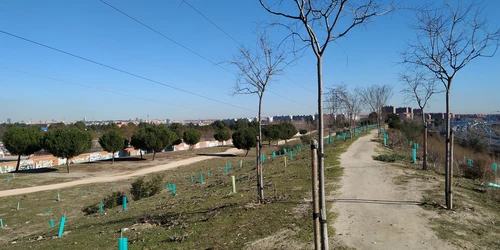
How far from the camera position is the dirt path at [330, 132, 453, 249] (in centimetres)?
571

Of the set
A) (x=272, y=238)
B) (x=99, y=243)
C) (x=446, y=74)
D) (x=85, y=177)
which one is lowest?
(x=85, y=177)

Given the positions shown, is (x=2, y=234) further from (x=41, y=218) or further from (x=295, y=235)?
(x=295, y=235)

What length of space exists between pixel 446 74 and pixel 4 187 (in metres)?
34.2

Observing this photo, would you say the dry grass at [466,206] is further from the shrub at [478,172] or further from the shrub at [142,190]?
the shrub at [142,190]

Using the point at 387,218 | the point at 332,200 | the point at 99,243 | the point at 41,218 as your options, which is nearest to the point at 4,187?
the point at 41,218

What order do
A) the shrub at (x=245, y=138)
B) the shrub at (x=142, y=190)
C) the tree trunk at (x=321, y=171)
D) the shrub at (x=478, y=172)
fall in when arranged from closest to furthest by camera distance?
the tree trunk at (x=321, y=171) → the shrub at (x=478, y=172) → the shrub at (x=142, y=190) → the shrub at (x=245, y=138)

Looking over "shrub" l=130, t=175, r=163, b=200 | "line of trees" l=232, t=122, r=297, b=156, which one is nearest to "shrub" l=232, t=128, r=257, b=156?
"line of trees" l=232, t=122, r=297, b=156

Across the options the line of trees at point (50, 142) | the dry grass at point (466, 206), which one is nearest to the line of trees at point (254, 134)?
the line of trees at point (50, 142)

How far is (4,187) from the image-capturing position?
2852cm

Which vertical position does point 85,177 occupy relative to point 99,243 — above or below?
below

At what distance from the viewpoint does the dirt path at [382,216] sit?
5707mm

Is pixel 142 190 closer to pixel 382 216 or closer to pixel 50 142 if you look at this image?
pixel 382 216

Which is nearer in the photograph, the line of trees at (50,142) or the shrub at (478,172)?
the shrub at (478,172)

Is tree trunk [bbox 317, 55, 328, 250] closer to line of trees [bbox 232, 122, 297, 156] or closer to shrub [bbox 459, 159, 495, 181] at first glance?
shrub [bbox 459, 159, 495, 181]
